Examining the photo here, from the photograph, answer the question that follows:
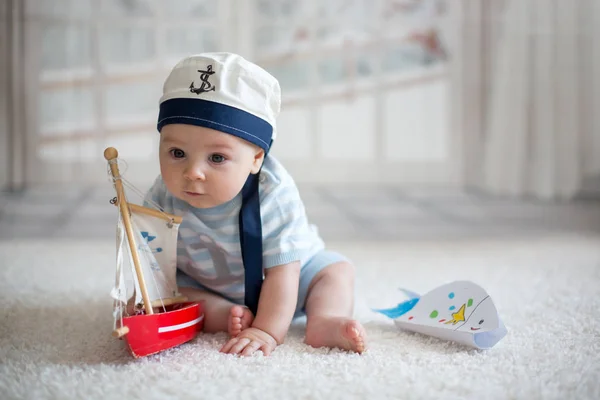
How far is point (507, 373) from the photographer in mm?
806

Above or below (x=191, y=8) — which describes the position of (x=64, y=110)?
below

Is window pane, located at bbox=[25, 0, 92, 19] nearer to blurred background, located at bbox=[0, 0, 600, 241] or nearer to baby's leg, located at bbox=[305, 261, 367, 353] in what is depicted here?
blurred background, located at bbox=[0, 0, 600, 241]

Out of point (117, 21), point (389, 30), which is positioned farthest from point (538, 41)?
point (117, 21)

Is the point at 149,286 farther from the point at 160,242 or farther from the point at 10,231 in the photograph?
the point at 10,231

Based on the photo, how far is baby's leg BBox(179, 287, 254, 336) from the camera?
95cm

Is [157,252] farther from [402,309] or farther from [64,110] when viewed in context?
[64,110]

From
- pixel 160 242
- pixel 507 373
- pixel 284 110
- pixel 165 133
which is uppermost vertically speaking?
pixel 284 110

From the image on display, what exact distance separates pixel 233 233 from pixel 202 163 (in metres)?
0.15

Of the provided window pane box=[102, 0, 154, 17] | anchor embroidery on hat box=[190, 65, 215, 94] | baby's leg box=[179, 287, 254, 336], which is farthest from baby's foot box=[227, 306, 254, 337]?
window pane box=[102, 0, 154, 17]

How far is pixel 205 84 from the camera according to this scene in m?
0.91

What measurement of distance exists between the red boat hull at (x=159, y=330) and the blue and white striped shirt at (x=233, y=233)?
110mm

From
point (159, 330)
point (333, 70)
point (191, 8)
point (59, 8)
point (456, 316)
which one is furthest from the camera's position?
point (333, 70)

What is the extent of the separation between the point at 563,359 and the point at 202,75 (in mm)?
633

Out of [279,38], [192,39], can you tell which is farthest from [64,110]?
[279,38]
